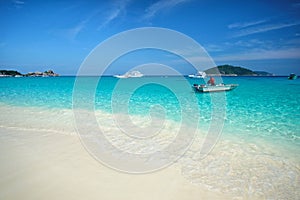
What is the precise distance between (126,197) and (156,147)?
277cm

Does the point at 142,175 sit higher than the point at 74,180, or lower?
lower

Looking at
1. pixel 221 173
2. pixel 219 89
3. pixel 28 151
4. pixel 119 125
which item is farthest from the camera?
pixel 219 89

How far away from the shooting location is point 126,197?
10.7 ft

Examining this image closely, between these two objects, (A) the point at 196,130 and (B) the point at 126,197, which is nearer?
(B) the point at 126,197

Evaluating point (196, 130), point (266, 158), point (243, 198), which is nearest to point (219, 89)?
point (196, 130)

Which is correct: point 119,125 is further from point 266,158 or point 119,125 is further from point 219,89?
point 219,89

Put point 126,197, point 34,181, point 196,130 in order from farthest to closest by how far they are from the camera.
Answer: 1. point 196,130
2. point 34,181
3. point 126,197

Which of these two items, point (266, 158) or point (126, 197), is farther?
point (266, 158)

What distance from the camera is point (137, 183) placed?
3.71 meters

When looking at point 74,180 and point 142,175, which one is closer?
point 74,180

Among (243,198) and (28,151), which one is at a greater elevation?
(28,151)

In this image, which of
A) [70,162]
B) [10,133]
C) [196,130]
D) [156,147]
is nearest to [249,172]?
[156,147]

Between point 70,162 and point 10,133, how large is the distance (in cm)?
378

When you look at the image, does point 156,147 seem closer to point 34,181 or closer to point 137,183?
point 137,183
